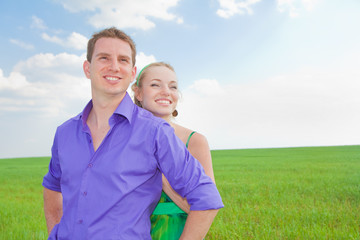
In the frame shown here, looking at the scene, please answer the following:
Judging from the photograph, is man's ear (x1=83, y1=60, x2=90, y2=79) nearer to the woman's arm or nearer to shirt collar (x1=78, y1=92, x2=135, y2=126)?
shirt collar (x1=78, y1=92, x2=135, y2=126)

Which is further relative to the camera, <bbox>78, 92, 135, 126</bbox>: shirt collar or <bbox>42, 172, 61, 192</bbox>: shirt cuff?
<bbox>42, 172, 61, 192</bbox>: shirt cuff

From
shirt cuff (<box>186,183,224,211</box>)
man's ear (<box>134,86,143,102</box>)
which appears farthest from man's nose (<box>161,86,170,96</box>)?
shirt cuff (<box>186,183,224,211</box>)

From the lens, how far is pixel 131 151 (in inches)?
78.2

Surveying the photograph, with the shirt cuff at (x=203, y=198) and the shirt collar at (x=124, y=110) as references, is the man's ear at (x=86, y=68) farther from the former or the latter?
the shirt cuff at (x=203, y=198)

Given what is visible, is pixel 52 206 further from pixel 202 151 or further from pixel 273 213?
pixel 273 213

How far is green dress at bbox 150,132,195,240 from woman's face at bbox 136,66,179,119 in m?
0.85

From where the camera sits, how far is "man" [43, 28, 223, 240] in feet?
6.20

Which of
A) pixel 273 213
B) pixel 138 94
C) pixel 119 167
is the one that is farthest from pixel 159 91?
pixel 273 213

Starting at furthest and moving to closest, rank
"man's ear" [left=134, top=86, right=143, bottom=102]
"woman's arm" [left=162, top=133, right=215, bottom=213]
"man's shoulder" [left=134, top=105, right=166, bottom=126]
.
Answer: "man's ear" [left=134, top=86, right=143, bottom=102], "woman's arm" [left=162, top=133, right=215, bottom=213], "man's shoulder" [left=134, top=105, right=166, bottom=126]

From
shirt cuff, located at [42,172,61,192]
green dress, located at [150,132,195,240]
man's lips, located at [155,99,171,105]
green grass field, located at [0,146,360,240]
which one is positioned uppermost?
man's lips, located at [155,99,171,105]

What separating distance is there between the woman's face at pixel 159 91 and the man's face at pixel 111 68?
514 millimetres

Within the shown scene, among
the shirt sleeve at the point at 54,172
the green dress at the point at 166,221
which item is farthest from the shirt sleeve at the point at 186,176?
the shirt sleeve at the point at 54,172

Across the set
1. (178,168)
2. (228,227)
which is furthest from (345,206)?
(178,168)

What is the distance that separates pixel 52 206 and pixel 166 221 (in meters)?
1.23
